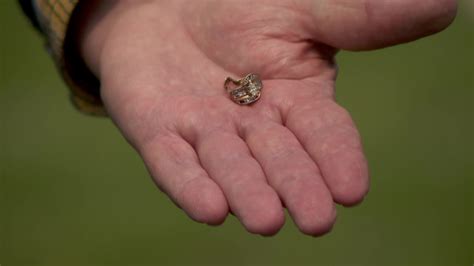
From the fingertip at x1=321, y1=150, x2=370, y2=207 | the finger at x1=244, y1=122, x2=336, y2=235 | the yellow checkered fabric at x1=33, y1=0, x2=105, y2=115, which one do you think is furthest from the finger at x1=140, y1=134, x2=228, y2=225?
the yellow checkered fabric at x1=33, y1=0, x2=105, y2=115

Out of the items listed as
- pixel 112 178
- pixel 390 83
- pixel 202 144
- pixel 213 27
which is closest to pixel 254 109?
pixel 202 144

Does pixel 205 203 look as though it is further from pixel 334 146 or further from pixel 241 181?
pixel 334 146

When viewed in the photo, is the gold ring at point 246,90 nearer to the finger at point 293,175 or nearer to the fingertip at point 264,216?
the finger at point 293,175

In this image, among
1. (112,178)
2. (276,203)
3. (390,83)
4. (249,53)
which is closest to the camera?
(276,203)

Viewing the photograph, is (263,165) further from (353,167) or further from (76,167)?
(76,167)

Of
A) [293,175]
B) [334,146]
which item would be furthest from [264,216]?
[334,146]

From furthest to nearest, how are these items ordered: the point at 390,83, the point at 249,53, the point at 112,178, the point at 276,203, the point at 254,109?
the point at 390,83
the point at 112,178
the point at 249,53
the point at 254,109
the point at 276,203

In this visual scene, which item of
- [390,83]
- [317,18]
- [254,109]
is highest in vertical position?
[317,18]

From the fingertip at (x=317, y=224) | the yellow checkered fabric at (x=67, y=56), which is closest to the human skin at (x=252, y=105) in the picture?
the fingertip at (x=317, y=224)
